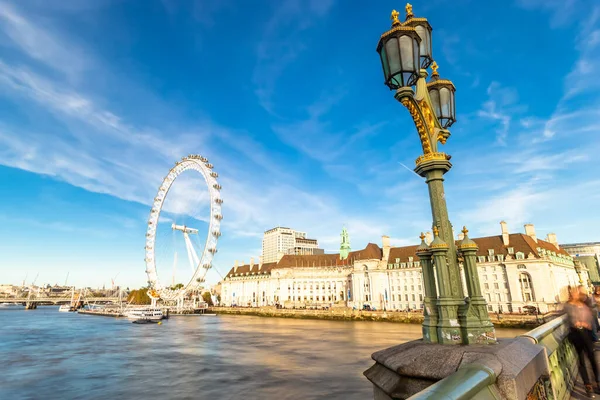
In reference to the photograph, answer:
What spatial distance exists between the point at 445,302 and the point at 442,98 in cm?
482

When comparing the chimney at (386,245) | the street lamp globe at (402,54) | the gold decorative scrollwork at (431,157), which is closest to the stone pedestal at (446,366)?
the gold decorative scrollwork at (431,157)

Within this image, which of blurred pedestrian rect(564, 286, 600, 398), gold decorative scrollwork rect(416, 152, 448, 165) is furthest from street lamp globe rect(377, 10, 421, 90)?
blurred pedestrian rect(564, 286, 600, 398)

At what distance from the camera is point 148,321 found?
89.4 m

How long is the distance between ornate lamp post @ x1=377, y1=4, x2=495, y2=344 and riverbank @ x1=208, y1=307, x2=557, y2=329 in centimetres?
5932

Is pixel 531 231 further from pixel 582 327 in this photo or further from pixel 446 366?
pixel 446 366

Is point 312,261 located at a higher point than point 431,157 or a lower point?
higher

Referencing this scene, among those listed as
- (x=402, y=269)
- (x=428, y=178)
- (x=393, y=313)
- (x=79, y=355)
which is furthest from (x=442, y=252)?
(x=402, y=269)

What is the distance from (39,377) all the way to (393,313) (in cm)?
7128

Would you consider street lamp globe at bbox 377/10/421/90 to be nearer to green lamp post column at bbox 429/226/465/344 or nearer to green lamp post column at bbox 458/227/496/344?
green lamp post column at bbox 429/226/465/344

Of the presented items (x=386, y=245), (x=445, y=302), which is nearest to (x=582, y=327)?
(x=445, y=302)

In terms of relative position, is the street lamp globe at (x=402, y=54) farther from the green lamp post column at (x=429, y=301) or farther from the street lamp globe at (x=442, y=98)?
the green lamp post column at (x=429, y=301)

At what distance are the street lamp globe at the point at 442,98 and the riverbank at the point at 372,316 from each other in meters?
58.7

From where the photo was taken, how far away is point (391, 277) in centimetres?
10100

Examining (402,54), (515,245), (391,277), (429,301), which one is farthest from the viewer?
(391,277)
